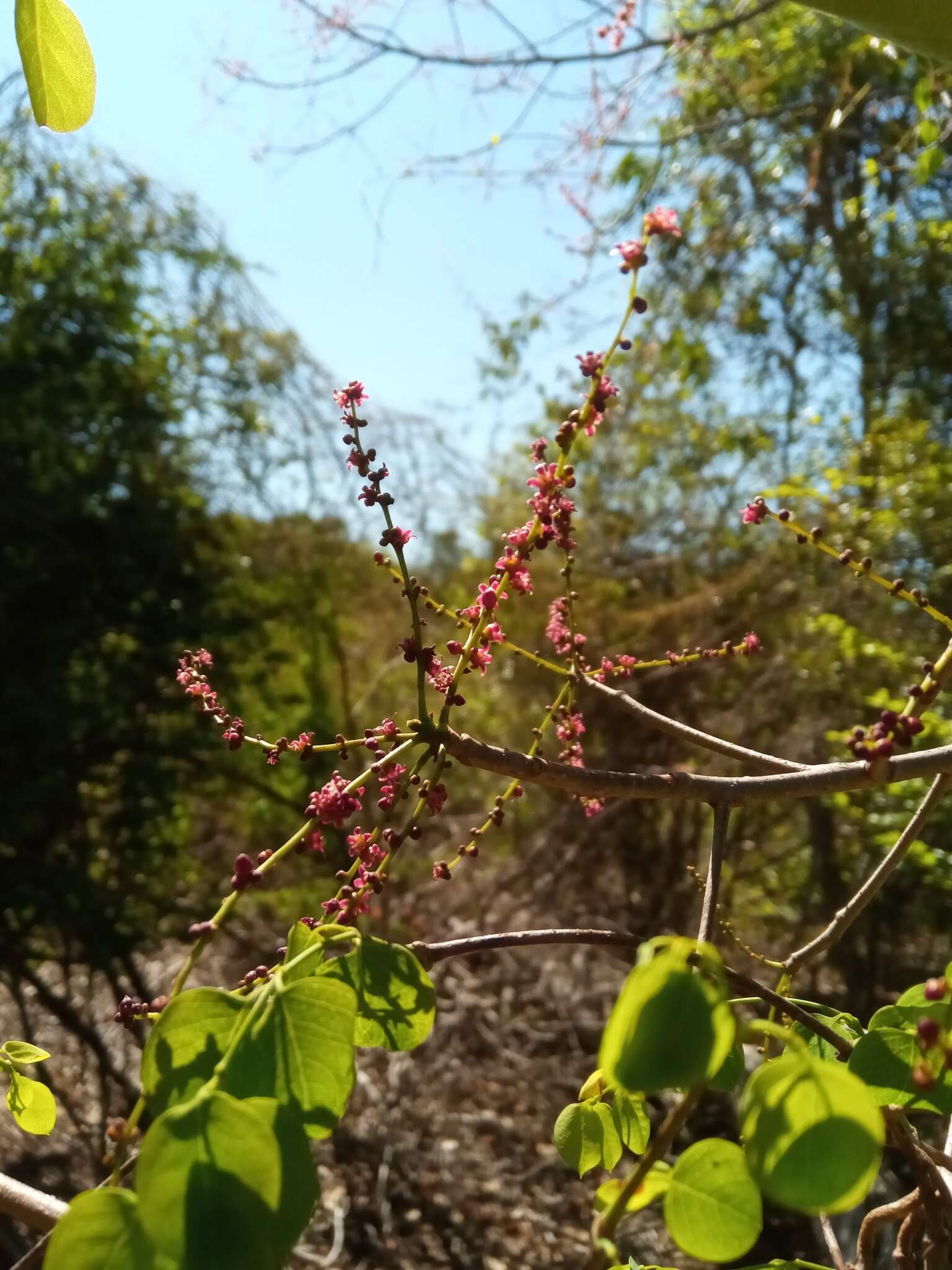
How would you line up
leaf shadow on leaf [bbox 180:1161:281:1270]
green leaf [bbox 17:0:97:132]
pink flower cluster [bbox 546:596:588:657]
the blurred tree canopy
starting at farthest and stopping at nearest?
the blurred tree canopy → pink flower cluster [bbox 546:596:588:657] → green leaf [bbox 17:0:97:132] → leaf shadow on leaf [bbox 180:1161:281:1270]

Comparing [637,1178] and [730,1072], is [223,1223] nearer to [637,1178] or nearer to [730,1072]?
[637,1178]

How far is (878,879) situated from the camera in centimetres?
56

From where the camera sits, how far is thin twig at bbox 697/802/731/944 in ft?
1.28

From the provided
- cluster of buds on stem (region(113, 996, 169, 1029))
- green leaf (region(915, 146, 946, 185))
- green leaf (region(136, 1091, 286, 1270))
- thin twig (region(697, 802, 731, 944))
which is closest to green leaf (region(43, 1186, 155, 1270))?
green leaf (region(136, 1091, 286, 1270))

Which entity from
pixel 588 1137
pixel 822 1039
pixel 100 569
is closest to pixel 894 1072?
pixel 822 1039

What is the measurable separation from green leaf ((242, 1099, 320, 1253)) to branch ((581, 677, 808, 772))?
15.3 inches

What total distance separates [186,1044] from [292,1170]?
0.20ft

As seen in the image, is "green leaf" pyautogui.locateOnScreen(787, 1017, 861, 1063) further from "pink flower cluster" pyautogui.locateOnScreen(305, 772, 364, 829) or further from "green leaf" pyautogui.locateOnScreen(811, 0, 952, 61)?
"green leaf" pyautogui.locateOnScreen(811, 0, 952, 61)

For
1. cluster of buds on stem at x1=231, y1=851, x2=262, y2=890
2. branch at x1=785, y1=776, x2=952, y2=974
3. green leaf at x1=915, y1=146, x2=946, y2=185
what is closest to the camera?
cluster of buds on stem at x1=231, y1=851, x2=262, y2=890

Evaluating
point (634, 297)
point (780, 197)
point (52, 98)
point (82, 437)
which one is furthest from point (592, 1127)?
point (780, 197)

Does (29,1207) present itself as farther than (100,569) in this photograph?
No

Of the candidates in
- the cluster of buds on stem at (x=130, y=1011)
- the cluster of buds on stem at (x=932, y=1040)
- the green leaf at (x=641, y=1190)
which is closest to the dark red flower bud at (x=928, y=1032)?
the cluster of buds on stem at (x=932, y=1040)

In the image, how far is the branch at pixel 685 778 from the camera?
0.41 meters

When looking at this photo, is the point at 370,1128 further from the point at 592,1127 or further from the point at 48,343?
the point at 48,343
